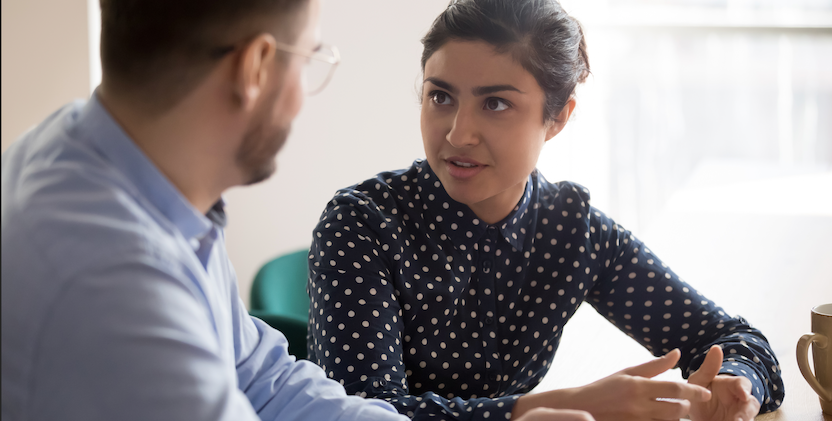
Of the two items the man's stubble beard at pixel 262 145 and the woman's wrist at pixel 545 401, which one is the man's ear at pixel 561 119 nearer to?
the woman's wrist at pixel 545 401

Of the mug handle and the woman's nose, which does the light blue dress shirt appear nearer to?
the woman's nose

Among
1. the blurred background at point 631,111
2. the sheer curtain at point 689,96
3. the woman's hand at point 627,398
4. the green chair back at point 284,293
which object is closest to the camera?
the woman's hand at point 627,398

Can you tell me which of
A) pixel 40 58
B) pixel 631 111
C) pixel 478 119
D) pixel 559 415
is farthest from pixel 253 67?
pixel 631 111

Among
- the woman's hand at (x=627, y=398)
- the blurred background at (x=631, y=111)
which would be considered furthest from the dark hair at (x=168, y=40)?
the blurred background at (x=631, y=111)

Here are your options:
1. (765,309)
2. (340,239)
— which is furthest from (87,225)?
(765,309)

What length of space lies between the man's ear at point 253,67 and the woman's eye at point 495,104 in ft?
1.99

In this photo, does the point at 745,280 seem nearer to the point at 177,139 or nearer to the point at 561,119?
the point at 561,119

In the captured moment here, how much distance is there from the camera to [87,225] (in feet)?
1.99

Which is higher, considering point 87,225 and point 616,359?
point 87,225

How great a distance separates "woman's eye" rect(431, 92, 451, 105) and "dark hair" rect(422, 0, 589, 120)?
74 millimetres

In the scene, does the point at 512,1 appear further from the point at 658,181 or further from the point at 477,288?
the point at 658,181

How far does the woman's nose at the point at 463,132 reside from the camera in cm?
129

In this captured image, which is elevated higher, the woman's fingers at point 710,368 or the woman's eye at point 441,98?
the woman's eye at point 441,98

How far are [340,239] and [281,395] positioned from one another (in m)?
0.32
